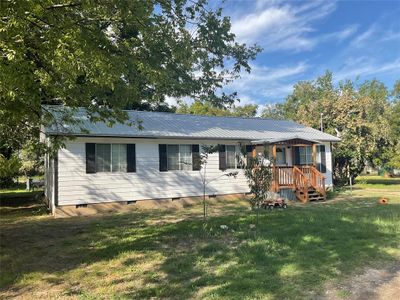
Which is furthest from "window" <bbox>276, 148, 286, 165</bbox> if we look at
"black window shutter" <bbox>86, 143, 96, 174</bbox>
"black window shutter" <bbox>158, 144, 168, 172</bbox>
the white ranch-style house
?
"black window shutter" <bbox>86, 143, 96, 174</bbox>

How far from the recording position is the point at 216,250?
23.6 feet

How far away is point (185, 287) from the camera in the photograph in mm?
5188

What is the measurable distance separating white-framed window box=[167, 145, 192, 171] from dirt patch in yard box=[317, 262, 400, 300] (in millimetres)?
10240

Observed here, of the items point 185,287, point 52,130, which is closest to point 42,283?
point 185,287

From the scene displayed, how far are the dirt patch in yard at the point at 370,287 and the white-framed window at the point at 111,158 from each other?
33.6 feet

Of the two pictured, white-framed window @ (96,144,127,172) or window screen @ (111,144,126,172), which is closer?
white-framed window @ (96,144,127,172)

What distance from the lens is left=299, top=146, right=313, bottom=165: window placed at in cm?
1903

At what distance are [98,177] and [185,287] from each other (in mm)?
9274

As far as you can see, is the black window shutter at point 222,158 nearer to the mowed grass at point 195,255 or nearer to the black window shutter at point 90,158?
the mowed grass at point 195,255

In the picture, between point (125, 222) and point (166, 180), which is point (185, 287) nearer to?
point (125, 222)

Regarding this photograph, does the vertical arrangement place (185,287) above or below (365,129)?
below

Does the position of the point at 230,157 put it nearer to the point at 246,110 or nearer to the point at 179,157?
the point at 179,157

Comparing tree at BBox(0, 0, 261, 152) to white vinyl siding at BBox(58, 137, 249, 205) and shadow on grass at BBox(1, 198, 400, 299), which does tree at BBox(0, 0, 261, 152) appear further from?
white vinyl siding at BBox(58, 137, 249, 205)

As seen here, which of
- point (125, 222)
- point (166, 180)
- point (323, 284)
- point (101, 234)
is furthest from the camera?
point (166, 180)
